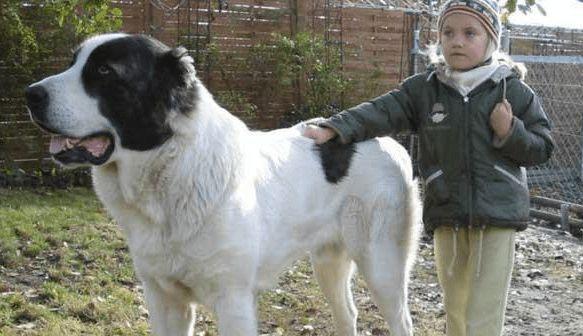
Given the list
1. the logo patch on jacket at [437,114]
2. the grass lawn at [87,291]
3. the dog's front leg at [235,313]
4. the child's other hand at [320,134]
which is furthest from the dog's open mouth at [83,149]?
the grass lawn at [87,291]

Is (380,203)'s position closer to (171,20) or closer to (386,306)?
(386,306)

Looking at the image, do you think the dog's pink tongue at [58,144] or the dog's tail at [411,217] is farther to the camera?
the dog's tail at [411,217]

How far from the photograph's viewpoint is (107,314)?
4.82 m

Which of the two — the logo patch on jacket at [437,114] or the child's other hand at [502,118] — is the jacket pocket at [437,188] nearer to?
the logo patch on jacket at [437,114]

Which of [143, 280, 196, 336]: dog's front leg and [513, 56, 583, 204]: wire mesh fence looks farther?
[513, 56, 583, 204]: wire mesh fence

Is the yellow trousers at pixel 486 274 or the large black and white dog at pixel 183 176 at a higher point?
the large black and white dog at pixel 183 176

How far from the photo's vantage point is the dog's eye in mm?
3043

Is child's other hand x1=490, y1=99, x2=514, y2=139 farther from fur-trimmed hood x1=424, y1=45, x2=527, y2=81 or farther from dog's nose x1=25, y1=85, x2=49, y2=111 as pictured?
dog's nose x1=25, y1=85, x2=49, y2=111

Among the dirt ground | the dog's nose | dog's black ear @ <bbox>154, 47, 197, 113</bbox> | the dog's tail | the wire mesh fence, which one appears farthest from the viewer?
the wire mesh fence

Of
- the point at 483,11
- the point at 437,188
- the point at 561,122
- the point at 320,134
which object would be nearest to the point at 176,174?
the point at 320,134

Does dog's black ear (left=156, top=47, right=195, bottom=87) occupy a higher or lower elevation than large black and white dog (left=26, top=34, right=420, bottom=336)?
higher

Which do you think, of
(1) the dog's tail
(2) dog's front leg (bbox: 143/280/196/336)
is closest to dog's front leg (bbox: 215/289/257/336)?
(2) dog's front leg (bbox: 143/280/196/336)

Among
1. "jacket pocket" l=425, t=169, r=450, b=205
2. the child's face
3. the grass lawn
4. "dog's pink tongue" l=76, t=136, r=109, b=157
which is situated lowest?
the grass lawn

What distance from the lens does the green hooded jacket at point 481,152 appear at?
3379mm
